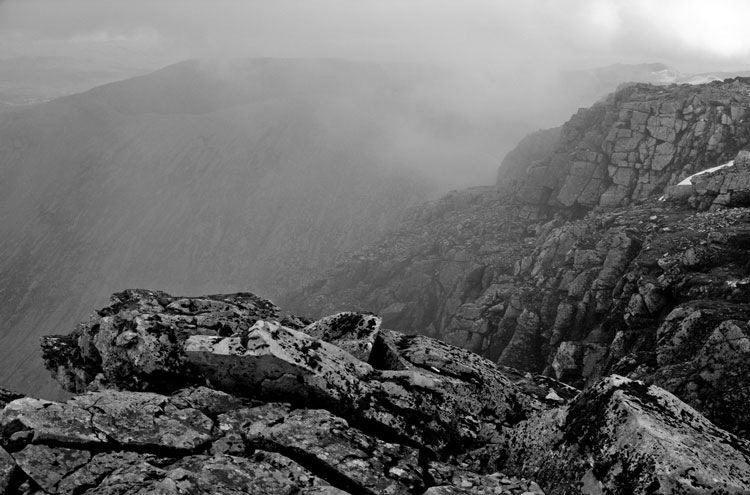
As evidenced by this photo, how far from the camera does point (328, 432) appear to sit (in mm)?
14266

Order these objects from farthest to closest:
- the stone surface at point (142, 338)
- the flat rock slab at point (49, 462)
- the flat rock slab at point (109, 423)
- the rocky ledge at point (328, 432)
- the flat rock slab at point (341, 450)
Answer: the stone surface at point (142, 338) → the flat rock slab at point (109, 423) → the flat rock slab at point (341, 450) → the rocky ledge at point (328, 432) → the flat rock slab at point (49, 462)

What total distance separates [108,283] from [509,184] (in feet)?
508

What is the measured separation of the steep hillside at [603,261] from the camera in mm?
31125

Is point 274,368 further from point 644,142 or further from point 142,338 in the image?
point 644,142

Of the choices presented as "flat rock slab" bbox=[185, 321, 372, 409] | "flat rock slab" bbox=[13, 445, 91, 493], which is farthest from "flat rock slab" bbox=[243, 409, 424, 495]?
"flat rock slab" bbox=[13, 445, 91, 493]

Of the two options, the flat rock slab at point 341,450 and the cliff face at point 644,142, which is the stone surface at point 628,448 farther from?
the cliff face at point 644,142

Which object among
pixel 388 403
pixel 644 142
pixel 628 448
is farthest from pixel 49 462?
pixel 644 142

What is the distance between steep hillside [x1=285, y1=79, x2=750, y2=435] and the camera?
31.1m

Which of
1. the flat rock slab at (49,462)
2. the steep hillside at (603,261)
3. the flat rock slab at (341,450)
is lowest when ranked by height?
the steep hillside at (603,261)

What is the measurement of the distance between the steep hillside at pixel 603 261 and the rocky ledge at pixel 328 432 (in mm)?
10348

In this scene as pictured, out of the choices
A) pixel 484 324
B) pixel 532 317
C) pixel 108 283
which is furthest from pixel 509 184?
pixel 108 283

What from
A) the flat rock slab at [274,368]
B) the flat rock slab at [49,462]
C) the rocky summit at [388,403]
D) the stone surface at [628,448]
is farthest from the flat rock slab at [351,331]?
the flat rock slab at [49,462]

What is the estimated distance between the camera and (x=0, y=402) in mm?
17500

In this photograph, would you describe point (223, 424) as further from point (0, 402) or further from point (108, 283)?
point (108, 283)
